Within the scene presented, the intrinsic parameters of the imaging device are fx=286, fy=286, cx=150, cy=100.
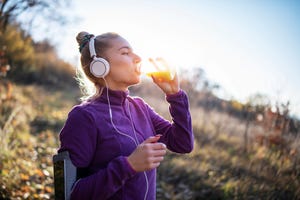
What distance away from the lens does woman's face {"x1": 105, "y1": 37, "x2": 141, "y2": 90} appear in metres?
2.04

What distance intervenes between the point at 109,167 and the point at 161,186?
3.27 meters

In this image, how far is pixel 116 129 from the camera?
1893 mm

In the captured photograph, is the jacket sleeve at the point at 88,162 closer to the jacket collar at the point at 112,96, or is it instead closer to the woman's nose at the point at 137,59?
the jacket collar at the point at 112,96

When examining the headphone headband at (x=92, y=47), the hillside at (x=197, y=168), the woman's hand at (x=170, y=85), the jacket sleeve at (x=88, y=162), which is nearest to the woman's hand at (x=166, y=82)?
the woman's hand at (x=170, y=85)

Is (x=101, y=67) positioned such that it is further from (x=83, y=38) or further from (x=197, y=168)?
(x=197, y=168)

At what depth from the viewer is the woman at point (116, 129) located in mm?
1648

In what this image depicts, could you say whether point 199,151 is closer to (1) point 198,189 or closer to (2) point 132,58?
(1) point 198,189

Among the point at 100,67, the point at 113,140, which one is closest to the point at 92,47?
the point at 100,67

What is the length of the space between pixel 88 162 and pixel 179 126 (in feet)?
2.25

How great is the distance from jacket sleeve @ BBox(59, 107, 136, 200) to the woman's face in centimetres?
36

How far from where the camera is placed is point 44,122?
26.4ft

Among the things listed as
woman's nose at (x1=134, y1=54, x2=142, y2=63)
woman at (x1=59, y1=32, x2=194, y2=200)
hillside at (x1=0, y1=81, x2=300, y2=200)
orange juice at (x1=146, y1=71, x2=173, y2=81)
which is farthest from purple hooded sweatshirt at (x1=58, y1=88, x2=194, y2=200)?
hillside at (x1=0, y1=81, x2=300, y2=200)

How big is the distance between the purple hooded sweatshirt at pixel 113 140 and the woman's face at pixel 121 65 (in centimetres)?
9

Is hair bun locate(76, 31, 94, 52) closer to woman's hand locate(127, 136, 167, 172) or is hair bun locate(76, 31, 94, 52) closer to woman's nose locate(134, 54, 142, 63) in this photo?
woman's nose locate(134, 54, 142, 63)
